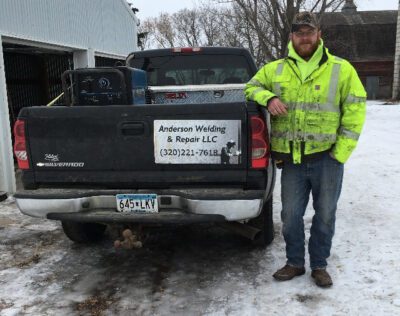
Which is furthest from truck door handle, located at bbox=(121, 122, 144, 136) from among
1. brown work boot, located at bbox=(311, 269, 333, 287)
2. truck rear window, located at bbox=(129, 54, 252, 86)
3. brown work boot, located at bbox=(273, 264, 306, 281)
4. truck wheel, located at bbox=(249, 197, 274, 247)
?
truck rear window, located at bbox=(129, 54, 252, 86)

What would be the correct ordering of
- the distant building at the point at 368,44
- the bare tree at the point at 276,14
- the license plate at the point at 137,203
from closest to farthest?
the license plate at the point at 137,203 → the bare tree at the point at 276,14 → the distant building at the point at 368,44

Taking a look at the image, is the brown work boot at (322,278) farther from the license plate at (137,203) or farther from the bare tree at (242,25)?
the bare tree at (242,25)

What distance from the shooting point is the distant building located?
37.1 meters

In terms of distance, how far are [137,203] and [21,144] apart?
43.1 inches

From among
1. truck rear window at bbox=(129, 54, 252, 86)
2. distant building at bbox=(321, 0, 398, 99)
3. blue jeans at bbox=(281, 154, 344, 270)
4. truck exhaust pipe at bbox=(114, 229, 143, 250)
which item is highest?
distant building at bbox=(321, 0, 398, 99)

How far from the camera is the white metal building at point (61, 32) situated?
22.6 ft

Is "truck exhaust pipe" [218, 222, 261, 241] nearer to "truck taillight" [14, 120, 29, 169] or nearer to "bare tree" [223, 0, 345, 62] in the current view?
"truck taillight" [14, 120, 29, 169]

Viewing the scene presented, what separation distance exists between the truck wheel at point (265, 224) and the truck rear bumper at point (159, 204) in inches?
29.4

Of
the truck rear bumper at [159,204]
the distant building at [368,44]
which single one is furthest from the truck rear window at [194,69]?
the distant building at [368,44]

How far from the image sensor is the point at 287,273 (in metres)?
3.86

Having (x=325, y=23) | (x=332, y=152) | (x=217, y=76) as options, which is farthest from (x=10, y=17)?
(x=325, y=23)

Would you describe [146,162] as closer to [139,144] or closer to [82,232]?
[139,144]

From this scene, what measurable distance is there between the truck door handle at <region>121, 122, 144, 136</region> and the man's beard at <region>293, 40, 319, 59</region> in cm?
134

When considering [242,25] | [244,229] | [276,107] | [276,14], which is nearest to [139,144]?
[276,107]
